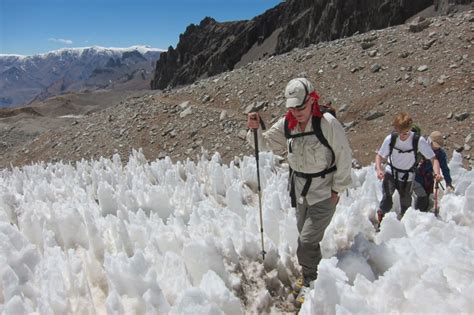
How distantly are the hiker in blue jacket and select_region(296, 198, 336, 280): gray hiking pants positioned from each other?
8.23 ft

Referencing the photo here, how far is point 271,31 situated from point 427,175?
114m

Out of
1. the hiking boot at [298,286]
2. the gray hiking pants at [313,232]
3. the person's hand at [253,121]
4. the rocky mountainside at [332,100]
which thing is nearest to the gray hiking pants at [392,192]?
the gray hiking pants at [313,232]

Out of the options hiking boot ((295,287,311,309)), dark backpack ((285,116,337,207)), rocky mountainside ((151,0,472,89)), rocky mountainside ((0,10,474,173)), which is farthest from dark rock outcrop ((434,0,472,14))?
hiking boot ((295,287,311,309))

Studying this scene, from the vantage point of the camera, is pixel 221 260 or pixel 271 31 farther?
pixel 271 31

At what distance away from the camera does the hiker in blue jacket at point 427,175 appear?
594 centimetres

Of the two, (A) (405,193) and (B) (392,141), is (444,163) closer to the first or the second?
(A) (405,193)

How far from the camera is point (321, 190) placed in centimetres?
404

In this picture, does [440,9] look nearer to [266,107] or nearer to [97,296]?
[266,107]

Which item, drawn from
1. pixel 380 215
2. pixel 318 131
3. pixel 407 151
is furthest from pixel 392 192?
pixel 318 131

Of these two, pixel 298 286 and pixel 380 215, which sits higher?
pixel 380 215

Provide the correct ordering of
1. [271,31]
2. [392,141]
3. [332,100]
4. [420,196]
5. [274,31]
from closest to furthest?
[392,141], [420,196], [332,100], [274,31], [271,31]

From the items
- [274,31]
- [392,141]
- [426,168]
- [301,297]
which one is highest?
[274,31]

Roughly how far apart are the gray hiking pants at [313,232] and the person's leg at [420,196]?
250 cm

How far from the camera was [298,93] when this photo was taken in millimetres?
3658
